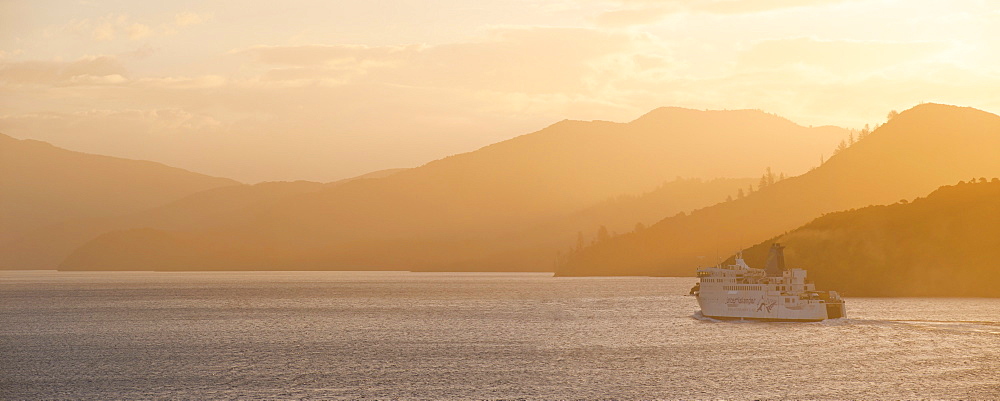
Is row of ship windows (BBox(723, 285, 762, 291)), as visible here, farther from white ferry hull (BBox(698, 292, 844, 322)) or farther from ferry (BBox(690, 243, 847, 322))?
white ferry hull (BBox(698, 292, 844, 322))

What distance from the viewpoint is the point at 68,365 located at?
325 ft

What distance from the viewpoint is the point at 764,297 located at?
15575 cm

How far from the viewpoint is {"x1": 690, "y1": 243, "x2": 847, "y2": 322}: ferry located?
6112 inches

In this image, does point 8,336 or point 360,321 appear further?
point 360,321

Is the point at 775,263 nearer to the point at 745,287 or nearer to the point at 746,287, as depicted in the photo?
the point at 745,287

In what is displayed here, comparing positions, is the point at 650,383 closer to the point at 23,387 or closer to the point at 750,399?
the point at 750,399

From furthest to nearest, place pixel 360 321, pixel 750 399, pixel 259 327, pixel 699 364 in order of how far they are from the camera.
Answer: pixel 360 321 < pixel 259 327 < pixel 699 364 < pixel 750 399

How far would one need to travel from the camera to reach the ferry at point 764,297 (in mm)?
155250

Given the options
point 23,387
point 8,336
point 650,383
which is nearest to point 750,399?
point 650,383

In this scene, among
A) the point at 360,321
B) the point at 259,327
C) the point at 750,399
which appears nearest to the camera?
the point at 750,399

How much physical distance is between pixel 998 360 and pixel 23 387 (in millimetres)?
89786

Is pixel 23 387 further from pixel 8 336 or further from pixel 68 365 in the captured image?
pixel 8 336

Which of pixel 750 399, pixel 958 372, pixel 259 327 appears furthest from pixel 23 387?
pixel 958 372

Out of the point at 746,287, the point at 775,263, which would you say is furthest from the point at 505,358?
the point at 775,263
